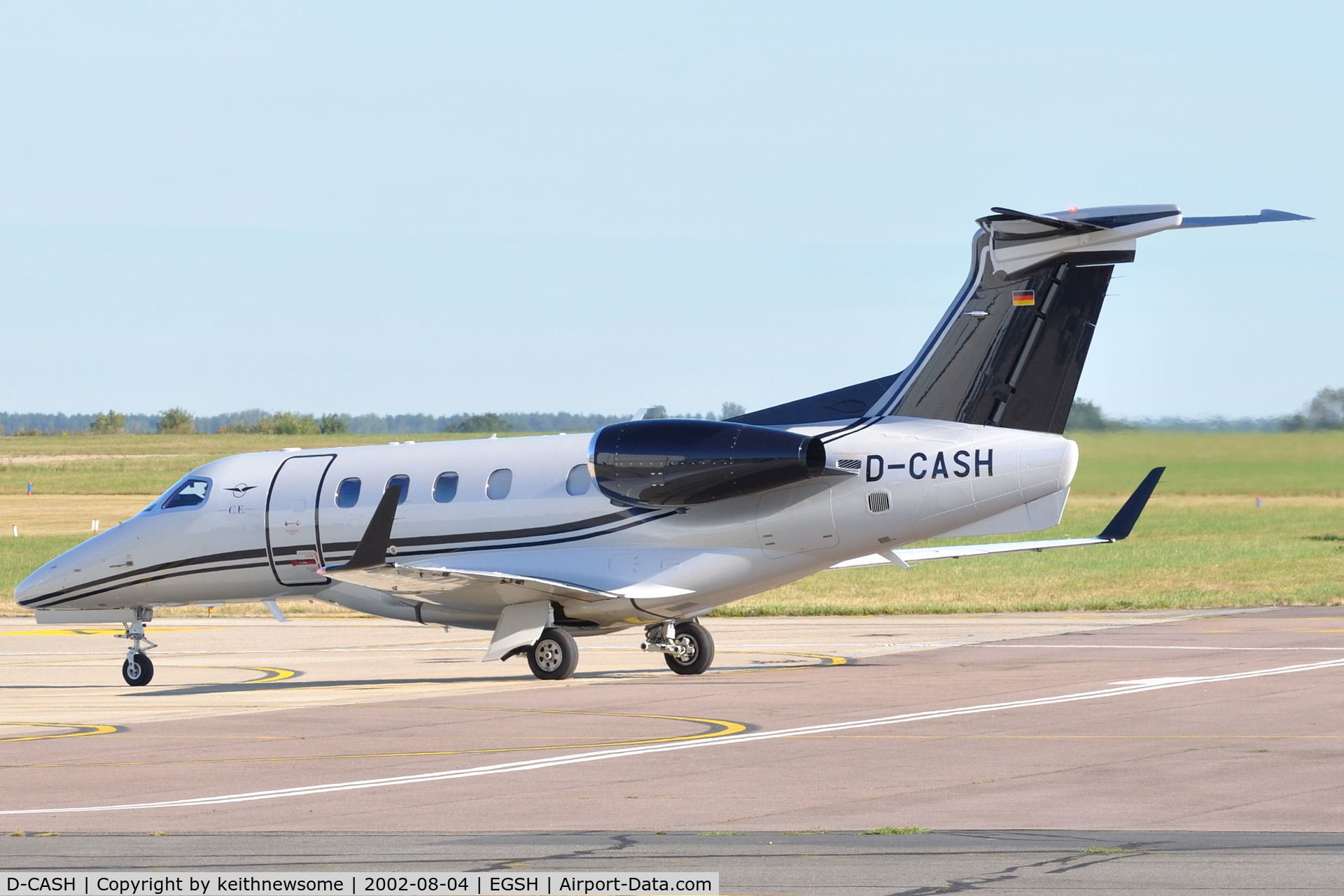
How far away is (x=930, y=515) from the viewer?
23.3 m

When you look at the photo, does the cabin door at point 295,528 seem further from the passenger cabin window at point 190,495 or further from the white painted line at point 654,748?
the white painted line at point 654,748

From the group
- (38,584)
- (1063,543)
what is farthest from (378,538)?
(1063,543)

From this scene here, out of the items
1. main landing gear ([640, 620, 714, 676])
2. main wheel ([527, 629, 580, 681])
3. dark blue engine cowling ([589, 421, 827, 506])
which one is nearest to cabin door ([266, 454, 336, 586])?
main wheel ([527, 629, 580, 681])

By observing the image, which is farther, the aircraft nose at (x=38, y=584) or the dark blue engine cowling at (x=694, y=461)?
the aircraft nose at (x=38, y=584)

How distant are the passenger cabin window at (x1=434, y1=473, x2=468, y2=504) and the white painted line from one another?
8710 millimetres

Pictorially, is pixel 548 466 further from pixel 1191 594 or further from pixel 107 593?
pixel 1191 594

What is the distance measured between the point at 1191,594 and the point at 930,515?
1864 centimetres

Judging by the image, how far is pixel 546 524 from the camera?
2516 centimetres

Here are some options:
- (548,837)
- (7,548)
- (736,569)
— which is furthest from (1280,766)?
(7,548)

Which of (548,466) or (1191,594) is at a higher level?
(548,466)

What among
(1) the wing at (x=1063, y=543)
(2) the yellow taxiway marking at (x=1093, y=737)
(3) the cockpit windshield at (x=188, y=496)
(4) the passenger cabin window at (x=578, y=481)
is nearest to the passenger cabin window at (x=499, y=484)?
(4) the passenger cabin window at (x=578, y=481)

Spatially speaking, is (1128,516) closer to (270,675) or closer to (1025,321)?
(1025,321)

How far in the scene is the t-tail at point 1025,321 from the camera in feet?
75.7

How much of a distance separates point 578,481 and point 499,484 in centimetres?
132
